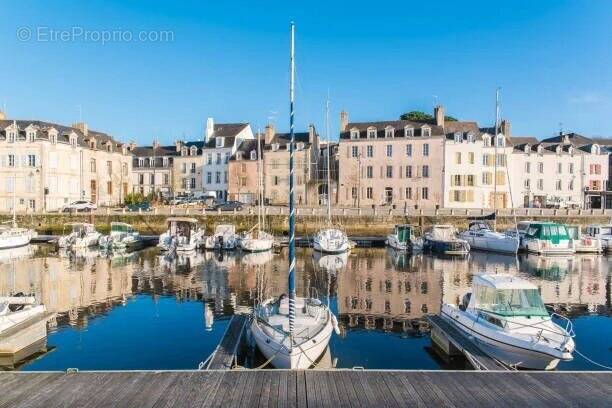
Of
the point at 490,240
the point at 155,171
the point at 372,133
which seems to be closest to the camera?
the point at 490,240

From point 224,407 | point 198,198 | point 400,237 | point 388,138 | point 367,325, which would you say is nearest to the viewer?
point 224,407

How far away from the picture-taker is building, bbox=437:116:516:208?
66.4 m

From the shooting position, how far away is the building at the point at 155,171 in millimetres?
83250

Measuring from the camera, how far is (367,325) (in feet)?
65.9

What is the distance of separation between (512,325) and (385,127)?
56.6 metres

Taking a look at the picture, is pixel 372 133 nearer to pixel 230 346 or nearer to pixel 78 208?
pixel 78 208

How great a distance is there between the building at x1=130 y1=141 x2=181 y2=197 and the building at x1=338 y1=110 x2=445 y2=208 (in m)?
29.6

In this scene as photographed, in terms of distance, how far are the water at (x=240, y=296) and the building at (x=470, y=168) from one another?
23759mm

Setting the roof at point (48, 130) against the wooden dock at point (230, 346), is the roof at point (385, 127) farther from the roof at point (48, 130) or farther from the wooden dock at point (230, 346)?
the wooden dock at point (230, 346)

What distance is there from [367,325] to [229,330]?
649cm

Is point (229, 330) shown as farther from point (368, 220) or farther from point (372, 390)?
point (368, 220)

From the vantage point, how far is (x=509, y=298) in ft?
52.9

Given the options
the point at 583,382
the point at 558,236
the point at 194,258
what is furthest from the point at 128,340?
the point at 558,236

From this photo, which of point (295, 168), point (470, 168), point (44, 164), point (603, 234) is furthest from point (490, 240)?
point (44, 164)
